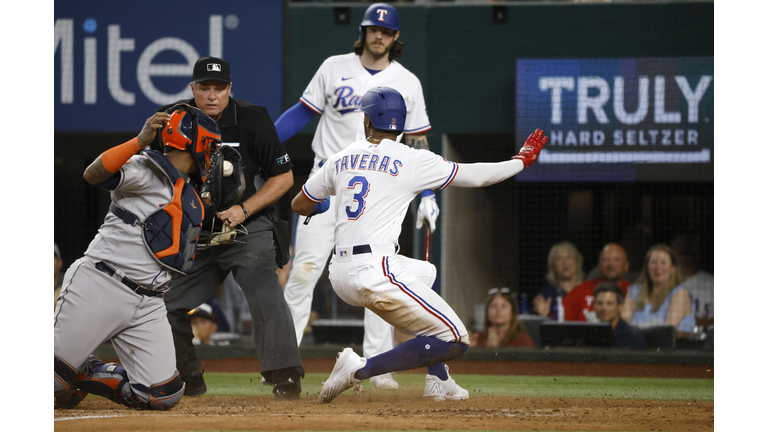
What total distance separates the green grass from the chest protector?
133cm

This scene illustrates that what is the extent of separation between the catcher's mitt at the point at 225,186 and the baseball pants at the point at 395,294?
0.71 m

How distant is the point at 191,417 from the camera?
3.51m

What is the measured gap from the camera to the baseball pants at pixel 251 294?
4199 millimetres

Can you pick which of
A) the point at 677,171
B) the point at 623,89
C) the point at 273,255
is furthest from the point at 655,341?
the point at 273,255

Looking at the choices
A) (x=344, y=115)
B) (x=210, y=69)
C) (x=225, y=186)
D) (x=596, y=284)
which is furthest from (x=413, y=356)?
(x=596, y=284)

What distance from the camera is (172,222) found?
11.6ft

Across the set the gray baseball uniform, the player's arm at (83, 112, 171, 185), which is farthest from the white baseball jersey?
the player's arm at (83, 112, 171, 185)

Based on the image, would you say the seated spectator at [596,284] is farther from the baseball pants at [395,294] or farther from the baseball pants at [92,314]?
the baseball pants at [92,314]

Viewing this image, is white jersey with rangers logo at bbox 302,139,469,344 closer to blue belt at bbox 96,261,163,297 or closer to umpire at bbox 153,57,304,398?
umpire at bbox 153,57,304,398

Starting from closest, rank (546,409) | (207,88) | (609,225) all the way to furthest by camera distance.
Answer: (546,409) < (207,88) < (609,225)

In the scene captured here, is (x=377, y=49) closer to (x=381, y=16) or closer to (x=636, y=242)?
(x=381, y=16)

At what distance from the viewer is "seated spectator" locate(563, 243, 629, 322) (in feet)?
24.6

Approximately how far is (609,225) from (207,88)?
5781mm

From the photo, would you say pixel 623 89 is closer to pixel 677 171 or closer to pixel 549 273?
pixel 677 171
